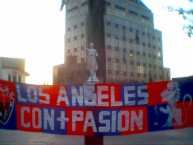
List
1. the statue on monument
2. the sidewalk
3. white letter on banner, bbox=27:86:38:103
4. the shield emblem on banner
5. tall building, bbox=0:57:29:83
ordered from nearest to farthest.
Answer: the shield emblem on banner
white letter on banner, bbox=27:86:38:103
the statue on monument
the sidewalk
tall building, bbox=0:57:29:83

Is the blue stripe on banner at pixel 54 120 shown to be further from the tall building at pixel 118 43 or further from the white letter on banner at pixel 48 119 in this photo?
the tall building at pixel 118 43

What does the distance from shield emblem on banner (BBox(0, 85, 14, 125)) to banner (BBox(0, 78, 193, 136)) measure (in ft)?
0.17

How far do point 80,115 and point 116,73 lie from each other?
65.3 metres

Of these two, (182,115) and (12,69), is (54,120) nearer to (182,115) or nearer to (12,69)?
(182,115)

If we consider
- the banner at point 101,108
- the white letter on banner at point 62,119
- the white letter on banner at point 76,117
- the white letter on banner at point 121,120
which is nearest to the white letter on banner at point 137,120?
the banner at point 101,108

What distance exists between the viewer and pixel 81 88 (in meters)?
6.51

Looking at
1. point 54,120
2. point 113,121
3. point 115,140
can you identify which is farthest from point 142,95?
point 115,140

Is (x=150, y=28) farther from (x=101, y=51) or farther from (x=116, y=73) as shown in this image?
(x=101, y=51)

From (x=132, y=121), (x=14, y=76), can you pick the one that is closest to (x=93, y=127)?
(x=132, y=121)

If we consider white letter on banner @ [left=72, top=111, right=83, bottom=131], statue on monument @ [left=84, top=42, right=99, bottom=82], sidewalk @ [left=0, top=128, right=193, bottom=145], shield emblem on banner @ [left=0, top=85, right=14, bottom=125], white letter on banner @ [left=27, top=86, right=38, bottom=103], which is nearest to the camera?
shield emblem on banner @ [left=0, top=85, right=14, bottom=125]

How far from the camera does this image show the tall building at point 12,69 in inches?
1629

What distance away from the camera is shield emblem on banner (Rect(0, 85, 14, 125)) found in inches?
244

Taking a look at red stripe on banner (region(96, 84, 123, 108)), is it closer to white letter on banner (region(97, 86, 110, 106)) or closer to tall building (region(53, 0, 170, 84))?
white letter on banner (region(97, 86, 110, 106))

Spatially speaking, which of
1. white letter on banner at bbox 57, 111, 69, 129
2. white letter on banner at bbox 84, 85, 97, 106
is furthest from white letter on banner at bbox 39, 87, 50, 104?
white letter on banner at bbox 84, 85, 97, 106
